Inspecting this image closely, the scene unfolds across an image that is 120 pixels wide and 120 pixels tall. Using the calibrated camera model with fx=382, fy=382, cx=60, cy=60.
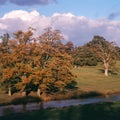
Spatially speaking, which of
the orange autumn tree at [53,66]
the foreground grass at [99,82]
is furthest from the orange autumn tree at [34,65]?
the foreground grass at [99,82]

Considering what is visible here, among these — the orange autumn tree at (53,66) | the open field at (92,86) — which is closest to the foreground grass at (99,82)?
the open field at (92,86)

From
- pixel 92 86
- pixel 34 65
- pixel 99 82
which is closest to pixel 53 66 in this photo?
pixel 34 65

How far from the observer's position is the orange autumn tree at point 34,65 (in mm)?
63312

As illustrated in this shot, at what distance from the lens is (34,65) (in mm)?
65375

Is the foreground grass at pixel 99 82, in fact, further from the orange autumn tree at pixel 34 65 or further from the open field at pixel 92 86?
the orange autumn tree at pixel 34 65

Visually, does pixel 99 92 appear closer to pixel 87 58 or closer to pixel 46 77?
pixel 46 77

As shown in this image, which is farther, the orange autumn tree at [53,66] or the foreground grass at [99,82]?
the foreground grass at [99,82]

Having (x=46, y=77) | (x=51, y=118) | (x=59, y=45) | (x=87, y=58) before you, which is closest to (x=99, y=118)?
(x=51, y=118)

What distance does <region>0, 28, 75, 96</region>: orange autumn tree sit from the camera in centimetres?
6331

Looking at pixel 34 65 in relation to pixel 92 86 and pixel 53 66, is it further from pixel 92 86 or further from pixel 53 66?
pixel 92 86

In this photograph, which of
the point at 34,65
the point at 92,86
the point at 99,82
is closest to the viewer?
the point at 34,65

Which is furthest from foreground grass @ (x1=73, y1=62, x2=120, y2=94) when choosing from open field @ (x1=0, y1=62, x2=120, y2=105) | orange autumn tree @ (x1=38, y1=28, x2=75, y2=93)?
orange autumn tree @ (x1=38, y1=28, x2=75, y2=93)

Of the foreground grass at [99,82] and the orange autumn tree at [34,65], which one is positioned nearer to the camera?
the orange autumn tree at [34,65]

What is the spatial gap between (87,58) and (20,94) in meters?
64.7
